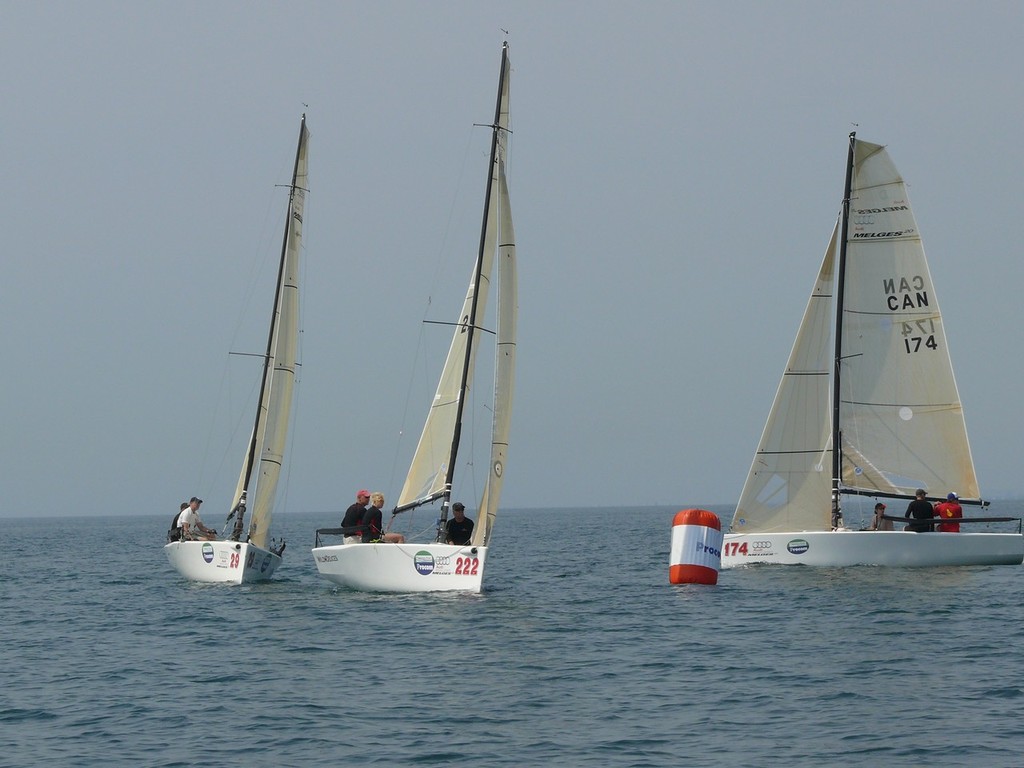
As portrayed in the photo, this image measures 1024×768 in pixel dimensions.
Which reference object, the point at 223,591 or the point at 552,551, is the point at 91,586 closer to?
the point at 223,591

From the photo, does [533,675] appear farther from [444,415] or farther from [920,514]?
[920,514]

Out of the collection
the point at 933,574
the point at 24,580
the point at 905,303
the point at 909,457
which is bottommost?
the point at 24,580

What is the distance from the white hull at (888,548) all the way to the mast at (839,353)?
1.33 meters

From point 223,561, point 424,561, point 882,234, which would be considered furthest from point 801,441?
point 223,561

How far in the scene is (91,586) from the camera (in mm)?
37000

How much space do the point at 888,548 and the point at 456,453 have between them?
440 inches

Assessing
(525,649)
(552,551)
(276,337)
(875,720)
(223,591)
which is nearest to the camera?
(875,720)

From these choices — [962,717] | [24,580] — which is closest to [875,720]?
[962,717]

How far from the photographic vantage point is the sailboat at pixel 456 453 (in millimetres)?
26547

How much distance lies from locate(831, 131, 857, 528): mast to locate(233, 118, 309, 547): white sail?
14065 millimetres

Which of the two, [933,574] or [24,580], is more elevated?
[933,574]

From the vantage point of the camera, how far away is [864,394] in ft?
113

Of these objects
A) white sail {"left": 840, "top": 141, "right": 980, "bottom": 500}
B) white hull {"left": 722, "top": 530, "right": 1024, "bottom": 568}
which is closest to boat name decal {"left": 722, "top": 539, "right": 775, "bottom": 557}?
white hull {"left": 722, "top": 530, "right": 1024, "bottom": 568}

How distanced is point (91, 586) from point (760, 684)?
966 inches
